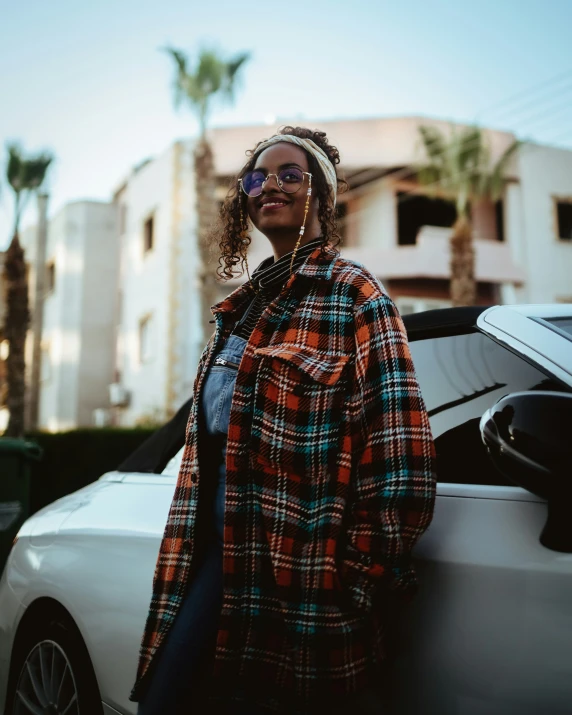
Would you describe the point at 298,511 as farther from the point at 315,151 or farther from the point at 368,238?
the point at 368,238

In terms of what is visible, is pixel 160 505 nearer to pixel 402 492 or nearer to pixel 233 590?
pixel 233 590

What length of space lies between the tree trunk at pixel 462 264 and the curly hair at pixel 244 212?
18177 mm

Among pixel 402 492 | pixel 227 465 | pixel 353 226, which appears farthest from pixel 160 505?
pixel 353 226

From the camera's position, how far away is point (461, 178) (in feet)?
66.3

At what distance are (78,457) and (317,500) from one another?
1109 centimetres

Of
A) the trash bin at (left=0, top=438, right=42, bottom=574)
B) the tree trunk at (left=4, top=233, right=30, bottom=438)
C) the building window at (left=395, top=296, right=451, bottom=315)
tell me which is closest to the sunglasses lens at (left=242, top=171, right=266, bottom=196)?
the trash bin at (left=0, top=438, right=42, bottom=574)

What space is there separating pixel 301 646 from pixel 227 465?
0.42m

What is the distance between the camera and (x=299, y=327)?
181cm

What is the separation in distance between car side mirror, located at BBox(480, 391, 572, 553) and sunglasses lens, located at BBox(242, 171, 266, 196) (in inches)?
34.2

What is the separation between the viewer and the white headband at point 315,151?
207 cm

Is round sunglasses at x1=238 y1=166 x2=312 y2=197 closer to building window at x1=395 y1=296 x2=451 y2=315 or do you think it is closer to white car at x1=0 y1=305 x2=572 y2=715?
white car at x1=0 y1=305 x2=572 y2=715

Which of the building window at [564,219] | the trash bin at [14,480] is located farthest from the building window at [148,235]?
the trash bin at [14,480]

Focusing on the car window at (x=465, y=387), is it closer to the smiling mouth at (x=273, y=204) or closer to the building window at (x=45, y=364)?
the smiling mouth at (x=273, y=204)

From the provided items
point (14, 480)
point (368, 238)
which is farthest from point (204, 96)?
point (14, 480)
